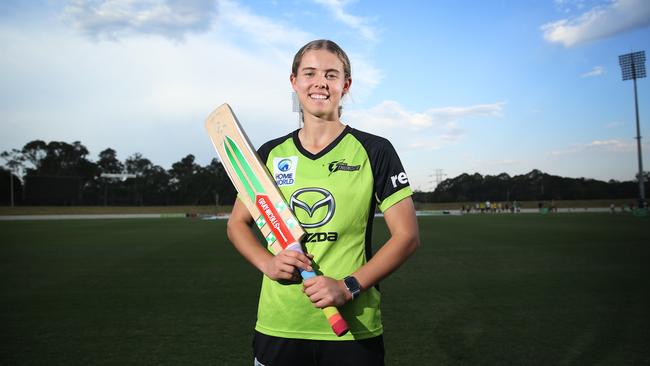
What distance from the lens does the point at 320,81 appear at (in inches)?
76.2

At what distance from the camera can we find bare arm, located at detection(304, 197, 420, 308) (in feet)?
5.31

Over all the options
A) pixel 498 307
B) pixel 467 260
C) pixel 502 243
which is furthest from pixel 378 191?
pixel 502 243

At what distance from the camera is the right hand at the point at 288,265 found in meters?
1.69

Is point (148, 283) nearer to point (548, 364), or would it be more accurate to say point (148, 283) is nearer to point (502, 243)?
point (548, 364)

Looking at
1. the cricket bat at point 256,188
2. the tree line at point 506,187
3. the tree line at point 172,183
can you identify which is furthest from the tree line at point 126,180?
the cricket bat at point 256,188

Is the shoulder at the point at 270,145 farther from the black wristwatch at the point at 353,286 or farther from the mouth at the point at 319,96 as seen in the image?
the black wristwatch at the point at 353,286

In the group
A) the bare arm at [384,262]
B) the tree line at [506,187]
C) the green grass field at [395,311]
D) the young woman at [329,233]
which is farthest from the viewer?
the tree line at [506,187]

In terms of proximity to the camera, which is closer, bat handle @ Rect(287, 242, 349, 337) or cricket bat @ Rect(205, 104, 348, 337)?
bat handle @ Rect(287, 242, 349, 337)

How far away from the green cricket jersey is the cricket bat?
0.07 m

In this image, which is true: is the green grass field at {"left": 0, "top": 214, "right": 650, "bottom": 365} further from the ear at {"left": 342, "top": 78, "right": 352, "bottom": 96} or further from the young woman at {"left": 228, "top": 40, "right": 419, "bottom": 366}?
the ear at {"left": 342, "top": 78, "right": 352, "bottom": 96}

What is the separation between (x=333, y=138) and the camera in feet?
6.62

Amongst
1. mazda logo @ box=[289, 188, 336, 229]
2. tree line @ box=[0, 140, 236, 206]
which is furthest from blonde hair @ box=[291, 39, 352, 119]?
tree line @ box=[0, 140, 236, 206]

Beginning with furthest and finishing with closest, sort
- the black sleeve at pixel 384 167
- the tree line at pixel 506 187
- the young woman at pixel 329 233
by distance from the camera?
the tree line at pixel 506 187
the black sleeve at pixel 384 167
the young woman at pixel 329 233

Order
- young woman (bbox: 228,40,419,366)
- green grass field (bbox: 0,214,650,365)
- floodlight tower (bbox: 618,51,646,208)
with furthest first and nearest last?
floodlight tower (bbox: 618,51,646,208) < green grass field (bbox: 0,214,650,365) < young woman (bbox: 228,40,419,366)
